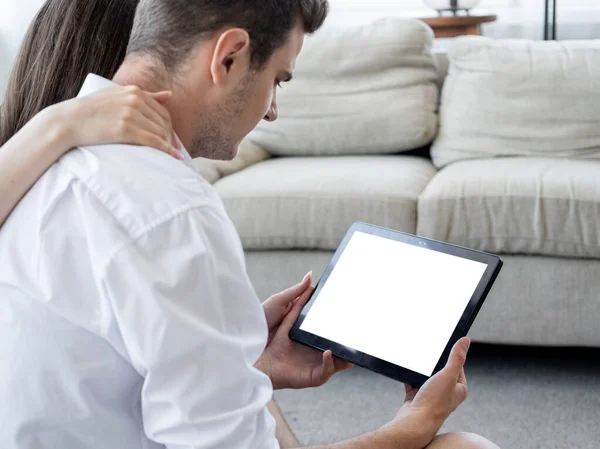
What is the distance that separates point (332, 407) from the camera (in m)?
2.05

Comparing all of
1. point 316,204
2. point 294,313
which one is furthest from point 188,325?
point 316,204

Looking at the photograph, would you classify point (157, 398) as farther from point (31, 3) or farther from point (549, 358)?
point (31, 3)

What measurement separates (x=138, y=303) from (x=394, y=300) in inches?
24.1

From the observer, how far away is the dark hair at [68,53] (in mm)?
1187

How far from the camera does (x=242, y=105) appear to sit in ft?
3.08

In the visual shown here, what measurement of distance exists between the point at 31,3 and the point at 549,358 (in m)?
2.77

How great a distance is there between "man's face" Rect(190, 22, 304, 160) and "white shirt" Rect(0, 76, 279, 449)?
137 mm

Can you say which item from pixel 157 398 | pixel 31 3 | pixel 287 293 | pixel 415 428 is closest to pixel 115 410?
pixel 157 398

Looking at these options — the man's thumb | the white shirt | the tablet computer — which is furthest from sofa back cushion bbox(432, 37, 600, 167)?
the white shirt

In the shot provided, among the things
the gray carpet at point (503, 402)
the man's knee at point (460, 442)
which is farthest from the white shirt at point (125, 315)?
the gray carpet at point (503, 402)

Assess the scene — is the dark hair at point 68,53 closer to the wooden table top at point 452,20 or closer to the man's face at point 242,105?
the man's face at point 242,105

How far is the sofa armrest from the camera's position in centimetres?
242

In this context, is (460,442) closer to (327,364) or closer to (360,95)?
(327,364)

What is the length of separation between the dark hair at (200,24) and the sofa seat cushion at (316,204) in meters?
1.22
